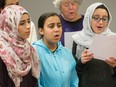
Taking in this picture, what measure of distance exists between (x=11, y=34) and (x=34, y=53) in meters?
0.22

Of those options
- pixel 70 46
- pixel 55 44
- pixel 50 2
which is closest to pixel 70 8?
pixel 70 46

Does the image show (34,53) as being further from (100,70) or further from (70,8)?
(70,8)

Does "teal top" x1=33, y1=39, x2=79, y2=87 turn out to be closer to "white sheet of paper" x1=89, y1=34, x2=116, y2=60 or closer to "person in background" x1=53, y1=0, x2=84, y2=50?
"white sheet of paper" x1=89, y1=34, x2=116, y2=60

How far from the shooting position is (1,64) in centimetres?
158

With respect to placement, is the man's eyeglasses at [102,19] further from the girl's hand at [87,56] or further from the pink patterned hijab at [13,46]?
the pink patterned hijab at [13,46]

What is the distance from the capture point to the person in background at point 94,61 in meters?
1.96

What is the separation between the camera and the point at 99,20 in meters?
2.01

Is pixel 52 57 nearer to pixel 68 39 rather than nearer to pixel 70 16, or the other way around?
pixel 68 39

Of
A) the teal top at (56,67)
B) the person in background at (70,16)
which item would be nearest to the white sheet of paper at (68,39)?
the person in background at (70,16)

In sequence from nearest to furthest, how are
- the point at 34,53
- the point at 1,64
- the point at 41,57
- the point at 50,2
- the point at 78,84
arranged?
1. the point at 1,64
2. the point at 34,53
3. the point at 41,57
4. the point at 78,84
5. the point at 50,2

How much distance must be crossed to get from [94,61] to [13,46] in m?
0.69

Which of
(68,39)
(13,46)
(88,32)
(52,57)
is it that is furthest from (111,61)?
(13,46)

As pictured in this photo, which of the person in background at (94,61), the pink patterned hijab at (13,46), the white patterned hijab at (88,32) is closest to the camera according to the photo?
the pink patterned hijab at (13,46)

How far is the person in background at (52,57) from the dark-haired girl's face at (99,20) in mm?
299
